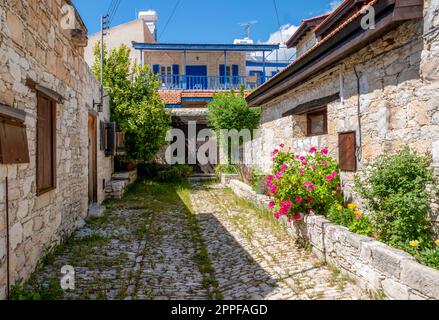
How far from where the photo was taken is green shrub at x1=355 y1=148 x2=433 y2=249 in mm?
3457

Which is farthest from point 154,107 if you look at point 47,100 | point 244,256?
point 244,256

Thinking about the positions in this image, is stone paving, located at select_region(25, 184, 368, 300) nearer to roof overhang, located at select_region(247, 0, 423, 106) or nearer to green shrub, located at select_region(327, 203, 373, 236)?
green shrub, located at select_region(327, 203, 373, 236)

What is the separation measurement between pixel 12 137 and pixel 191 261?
2674 mm

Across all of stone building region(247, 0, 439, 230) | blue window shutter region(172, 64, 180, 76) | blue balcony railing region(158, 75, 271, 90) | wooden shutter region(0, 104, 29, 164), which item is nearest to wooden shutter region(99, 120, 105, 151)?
stone building region(247, 0, 439, 230)

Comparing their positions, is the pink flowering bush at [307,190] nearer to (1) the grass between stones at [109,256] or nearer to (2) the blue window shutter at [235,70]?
(1) the grass between stones at [109,256]

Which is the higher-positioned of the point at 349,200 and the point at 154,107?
the point at 154,107

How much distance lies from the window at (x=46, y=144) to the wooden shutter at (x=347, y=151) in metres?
4.19

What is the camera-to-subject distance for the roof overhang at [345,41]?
352 centimetres

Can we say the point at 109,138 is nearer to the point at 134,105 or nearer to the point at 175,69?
the point at 134,105

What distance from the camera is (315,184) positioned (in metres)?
5.27

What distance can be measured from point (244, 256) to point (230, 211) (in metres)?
3.17

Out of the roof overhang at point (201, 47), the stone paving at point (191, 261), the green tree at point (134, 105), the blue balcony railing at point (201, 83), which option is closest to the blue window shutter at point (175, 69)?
the blue balcony railing at point (201, 83)

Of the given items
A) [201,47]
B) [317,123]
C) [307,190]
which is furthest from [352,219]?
[201,47]
